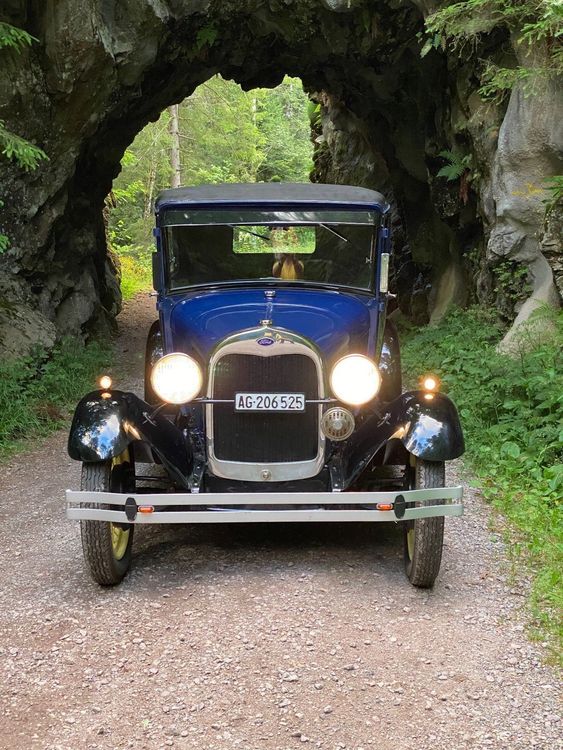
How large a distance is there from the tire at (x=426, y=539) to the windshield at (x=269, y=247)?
1463 mm

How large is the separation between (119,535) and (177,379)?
99 cm

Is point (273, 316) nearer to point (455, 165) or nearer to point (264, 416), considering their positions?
point (264, 416)

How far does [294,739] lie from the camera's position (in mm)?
2582

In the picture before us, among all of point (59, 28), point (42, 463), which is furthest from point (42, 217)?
point (42, 463)

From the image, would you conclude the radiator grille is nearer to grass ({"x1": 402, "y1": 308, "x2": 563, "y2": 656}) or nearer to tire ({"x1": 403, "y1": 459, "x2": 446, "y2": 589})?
tire ({"x1": 403, "y1": 459, "x2": 446, "y2": 589})

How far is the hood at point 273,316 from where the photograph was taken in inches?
165

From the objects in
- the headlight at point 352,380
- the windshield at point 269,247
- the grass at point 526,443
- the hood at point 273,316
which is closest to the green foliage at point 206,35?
the grass at point 526,443

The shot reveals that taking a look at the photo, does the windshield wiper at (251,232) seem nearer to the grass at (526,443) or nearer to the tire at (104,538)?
the tire at (104,538)

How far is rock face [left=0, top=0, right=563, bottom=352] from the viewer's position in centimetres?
855

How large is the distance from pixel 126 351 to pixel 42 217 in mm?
3493

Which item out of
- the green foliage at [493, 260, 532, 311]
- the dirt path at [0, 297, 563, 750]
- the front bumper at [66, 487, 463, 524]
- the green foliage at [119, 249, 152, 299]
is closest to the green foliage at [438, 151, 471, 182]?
the green foliage at [493, 260, 532, 311]

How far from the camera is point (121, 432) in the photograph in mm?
3758

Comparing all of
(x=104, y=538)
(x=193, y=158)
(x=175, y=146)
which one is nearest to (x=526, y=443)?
(x=104, y=538)

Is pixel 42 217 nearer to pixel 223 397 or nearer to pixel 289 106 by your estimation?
pixel 223 397
